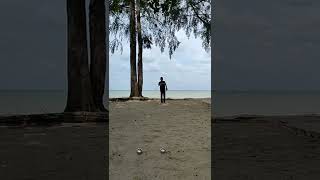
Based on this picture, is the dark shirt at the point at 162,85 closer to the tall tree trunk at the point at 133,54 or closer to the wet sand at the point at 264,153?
the tall tree trunk at the point at 133,54

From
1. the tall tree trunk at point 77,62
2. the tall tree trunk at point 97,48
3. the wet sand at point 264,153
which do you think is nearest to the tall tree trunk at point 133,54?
the tall tree trunk at point 97,48

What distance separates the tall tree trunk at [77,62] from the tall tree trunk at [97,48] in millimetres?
951

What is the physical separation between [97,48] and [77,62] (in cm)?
149

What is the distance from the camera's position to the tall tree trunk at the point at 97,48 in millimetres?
18562

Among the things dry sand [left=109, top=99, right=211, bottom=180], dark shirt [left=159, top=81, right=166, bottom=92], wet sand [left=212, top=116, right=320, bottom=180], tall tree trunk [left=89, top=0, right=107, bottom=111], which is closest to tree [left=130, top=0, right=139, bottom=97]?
dark shirt [left=159, top=81, right=166, bottom=92]

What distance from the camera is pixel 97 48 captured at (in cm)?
1877

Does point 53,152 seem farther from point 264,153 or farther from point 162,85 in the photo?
point 162,85

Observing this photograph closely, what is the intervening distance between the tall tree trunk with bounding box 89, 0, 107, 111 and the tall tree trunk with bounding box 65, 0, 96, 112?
3.12 ft

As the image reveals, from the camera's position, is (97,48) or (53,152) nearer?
(53,152)

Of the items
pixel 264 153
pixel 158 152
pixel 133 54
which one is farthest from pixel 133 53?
pixel 264 153

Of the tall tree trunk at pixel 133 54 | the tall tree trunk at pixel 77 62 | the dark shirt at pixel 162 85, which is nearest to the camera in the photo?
the tall tree trunk at pixel 77 62

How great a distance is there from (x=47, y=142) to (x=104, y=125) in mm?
4192

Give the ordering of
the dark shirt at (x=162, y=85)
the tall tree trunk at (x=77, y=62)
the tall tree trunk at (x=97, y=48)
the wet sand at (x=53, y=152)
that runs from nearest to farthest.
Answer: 1. the wet sand at (x=53, y=152)
2. the tall tree trunk at (x=77, y=62)
3. the tall tree trunk at (x=97, y=48)
4. the dark shirt at (x=162, y=85)

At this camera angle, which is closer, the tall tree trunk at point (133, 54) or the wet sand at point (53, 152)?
the wet sand at point (53, 152)
